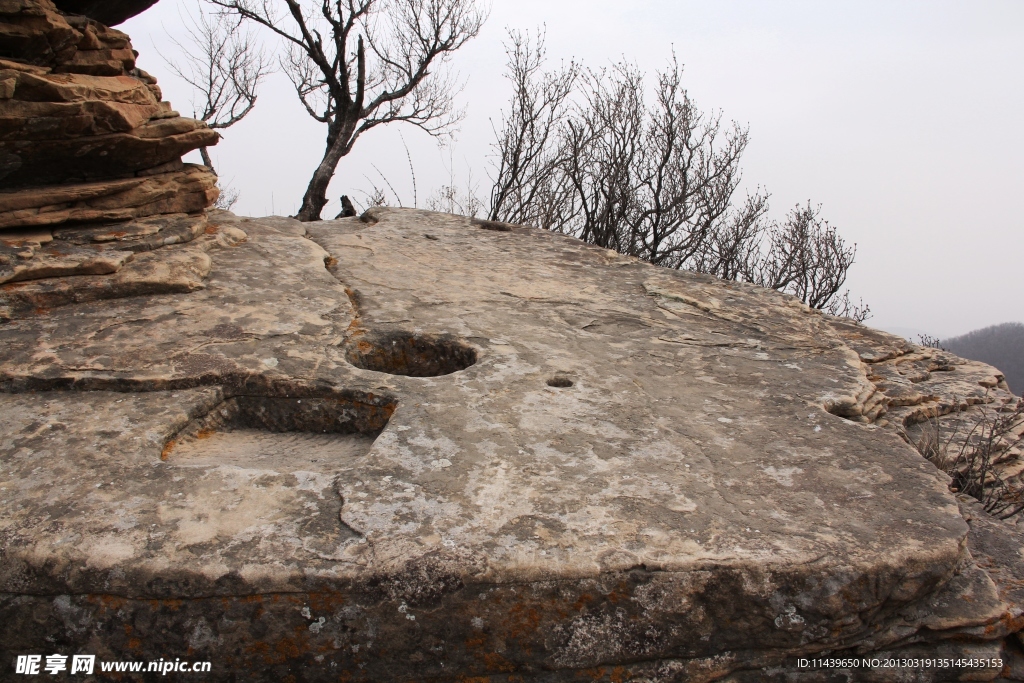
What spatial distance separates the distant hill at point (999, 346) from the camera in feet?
50.6

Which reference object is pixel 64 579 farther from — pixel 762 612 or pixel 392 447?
pixel 762 612

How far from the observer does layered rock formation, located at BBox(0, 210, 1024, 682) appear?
4.83ft

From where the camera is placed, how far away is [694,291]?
3.62 meters

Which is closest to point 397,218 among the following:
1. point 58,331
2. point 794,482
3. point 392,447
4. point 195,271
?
point 195,271

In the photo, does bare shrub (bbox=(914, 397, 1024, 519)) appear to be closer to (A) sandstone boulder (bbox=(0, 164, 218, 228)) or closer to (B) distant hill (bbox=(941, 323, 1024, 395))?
(A) sandstone boulder (bbox=(0, 164, 218, 228))

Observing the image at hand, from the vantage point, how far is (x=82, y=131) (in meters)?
3.19

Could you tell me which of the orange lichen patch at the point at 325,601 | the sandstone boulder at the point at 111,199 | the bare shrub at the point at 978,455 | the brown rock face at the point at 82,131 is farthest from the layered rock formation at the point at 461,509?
the brown rock face at the point at 82,131

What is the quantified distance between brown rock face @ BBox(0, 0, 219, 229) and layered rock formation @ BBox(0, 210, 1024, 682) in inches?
34.3

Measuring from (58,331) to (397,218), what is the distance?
7.43 feet

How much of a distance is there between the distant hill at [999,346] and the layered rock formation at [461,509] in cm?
1421

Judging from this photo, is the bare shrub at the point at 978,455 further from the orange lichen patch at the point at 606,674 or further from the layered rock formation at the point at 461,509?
the orange lichen patch at the point at 606,674

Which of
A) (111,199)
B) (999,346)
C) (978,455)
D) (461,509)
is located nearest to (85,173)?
(111,199)

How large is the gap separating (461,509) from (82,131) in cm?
270

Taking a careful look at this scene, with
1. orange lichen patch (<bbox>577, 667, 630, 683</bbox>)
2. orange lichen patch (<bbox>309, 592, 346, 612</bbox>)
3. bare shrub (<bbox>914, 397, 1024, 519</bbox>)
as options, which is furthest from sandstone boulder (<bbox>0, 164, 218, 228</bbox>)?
bare shrub (<bbox>914, 397, 1024, 519</bbox>)
